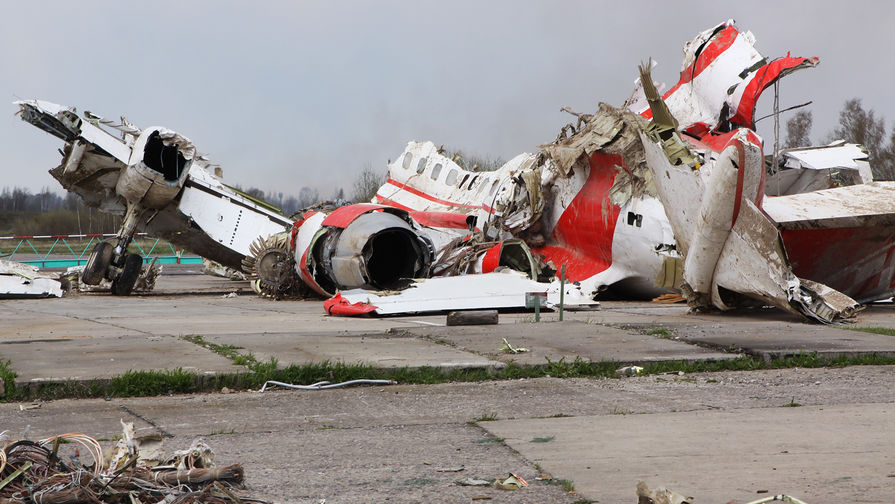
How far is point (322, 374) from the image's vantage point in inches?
240

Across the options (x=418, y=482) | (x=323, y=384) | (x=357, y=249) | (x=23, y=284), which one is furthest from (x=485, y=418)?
(x=23, y=284)

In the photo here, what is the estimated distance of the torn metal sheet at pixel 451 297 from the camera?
11.6m

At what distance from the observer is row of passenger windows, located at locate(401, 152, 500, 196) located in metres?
18.0

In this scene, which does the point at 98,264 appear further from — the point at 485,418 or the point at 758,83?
the point at 485,418

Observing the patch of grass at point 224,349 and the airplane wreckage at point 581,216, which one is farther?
the airplane wreckage at point 581,216

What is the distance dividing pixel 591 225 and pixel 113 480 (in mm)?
11804

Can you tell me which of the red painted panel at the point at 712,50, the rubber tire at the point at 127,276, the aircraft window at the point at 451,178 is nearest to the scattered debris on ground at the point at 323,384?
the red painted panel at the point at 712,50

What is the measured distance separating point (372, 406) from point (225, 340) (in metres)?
2.92

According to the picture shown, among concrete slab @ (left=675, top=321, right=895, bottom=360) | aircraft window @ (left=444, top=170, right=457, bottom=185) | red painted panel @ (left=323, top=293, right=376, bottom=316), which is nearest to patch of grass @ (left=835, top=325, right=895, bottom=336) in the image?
concrete slab @ (left=675, top=321, right=895, bottom=360)

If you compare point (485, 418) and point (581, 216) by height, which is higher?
point (581, 216)

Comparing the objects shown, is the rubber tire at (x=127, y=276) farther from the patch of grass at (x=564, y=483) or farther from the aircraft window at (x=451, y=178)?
the patch of grass at (x=564, y=483)

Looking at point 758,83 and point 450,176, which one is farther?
point 450,176

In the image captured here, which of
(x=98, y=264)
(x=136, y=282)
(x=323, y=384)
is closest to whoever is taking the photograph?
(x=323, y=384)

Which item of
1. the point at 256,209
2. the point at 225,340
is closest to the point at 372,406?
the point at 225,340
